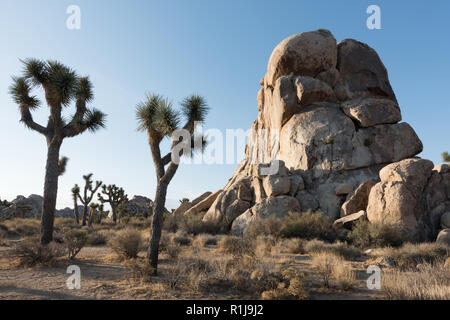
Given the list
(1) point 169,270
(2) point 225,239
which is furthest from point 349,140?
(1) point 169,270

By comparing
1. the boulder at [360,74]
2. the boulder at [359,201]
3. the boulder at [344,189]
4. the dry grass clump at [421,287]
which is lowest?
the dry grass clump at [421,287]

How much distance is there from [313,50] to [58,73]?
19.3 metres

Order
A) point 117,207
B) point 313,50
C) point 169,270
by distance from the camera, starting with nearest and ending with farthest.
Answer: point 169,270 < point 313,50 < point 117,207

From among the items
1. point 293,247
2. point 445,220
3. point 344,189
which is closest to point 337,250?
point 293,247

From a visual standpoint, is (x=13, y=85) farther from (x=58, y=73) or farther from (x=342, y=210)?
(x=342, y=210)

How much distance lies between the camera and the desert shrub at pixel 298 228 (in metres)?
13.5

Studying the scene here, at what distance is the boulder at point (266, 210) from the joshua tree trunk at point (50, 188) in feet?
30.9

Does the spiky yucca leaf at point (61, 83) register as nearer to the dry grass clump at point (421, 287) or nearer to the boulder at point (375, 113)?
the dry grass clump at point (421, 287)

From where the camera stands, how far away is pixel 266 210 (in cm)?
1590

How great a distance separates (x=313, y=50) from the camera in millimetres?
22500

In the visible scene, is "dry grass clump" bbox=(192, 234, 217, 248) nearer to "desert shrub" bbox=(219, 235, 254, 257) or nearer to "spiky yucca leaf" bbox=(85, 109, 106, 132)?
"desert shrub" bbox=(219, 235, 254, 257)

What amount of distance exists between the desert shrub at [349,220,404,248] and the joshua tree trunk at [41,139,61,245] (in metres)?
13.6

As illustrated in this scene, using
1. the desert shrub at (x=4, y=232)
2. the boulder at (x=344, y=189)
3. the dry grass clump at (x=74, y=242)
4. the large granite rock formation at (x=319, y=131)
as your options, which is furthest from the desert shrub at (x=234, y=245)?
the desert shrub at (x=4, y=232)
